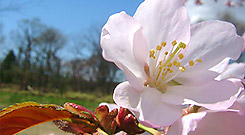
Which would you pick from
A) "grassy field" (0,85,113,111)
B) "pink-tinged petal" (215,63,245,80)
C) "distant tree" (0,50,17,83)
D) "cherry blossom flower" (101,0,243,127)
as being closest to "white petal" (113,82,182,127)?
"cherry blossom flower" (101,0,243,127)

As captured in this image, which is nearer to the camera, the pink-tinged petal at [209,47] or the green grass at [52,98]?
the pink-tinged petal at [209,47]

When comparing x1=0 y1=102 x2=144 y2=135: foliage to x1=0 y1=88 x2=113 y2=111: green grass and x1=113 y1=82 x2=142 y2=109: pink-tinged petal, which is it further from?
x1=0 y1=88 x2=113 y2=111: green grass

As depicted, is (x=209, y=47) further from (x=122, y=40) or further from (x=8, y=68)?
(x=8, y=68)

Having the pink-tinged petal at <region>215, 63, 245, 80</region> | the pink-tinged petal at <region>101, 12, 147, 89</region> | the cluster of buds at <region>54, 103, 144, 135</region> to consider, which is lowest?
the pink-tinged petal at <region>215, 63, 245, 80</region>

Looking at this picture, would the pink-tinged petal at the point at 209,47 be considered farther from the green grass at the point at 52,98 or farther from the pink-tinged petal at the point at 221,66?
the green grass at the point at 52,98

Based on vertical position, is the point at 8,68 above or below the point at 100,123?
below

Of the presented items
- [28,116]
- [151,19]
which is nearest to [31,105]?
[28,116]

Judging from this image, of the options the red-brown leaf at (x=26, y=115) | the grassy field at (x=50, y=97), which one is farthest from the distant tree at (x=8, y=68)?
the red-brown leaf at (x=26, y=115)

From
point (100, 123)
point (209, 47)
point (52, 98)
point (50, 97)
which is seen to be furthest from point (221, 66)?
point (50, 97)
